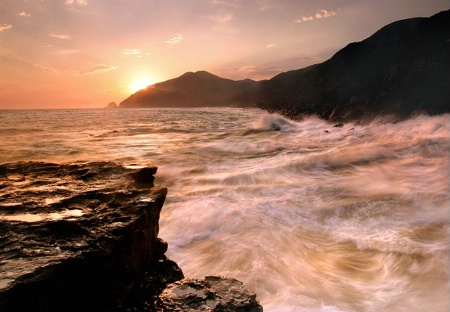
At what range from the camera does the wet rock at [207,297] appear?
7.76ft

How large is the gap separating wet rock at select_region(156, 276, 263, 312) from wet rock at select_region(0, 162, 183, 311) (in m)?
0.29

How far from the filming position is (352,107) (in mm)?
30609

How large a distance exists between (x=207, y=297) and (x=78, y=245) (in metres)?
1.24

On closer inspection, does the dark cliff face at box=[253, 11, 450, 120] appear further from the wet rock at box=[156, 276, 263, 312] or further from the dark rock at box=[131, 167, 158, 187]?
the wet rock at box=[156, 276, 263, 312]

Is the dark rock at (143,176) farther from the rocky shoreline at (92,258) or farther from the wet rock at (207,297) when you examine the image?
the wet rock at (207,297)

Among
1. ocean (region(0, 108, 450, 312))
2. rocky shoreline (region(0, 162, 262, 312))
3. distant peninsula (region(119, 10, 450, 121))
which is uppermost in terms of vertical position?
distant peninsula (region(119, 10, 450, 121))

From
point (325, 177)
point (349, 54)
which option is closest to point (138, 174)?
point (325, 177)

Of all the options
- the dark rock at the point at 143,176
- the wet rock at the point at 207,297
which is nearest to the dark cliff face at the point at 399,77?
the dark rock at the point at 143,176

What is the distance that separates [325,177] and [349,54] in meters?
61.7

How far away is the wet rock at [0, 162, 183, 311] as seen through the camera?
210 centimetres

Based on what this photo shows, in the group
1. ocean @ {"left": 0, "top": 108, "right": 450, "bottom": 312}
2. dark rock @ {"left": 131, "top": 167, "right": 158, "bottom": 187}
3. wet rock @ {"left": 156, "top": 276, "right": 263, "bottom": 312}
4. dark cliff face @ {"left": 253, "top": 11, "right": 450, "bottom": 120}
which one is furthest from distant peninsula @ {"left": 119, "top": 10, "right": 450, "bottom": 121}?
wet rock @ {"left": 156, "top": 276, "right": 263, "bottom": 312}

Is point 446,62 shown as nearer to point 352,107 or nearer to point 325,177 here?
point 352,107

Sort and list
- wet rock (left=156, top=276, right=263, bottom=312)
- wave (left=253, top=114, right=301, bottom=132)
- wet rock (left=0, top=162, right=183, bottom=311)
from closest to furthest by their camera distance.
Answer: wet rock (left=0, top=162, right=183, bottom=311)
wet rock (left=156, top=276, right=263, bottom=312)
wave (left=253, top=114, right=301, bottom=132)

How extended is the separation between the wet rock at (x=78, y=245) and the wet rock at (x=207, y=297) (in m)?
0.29
